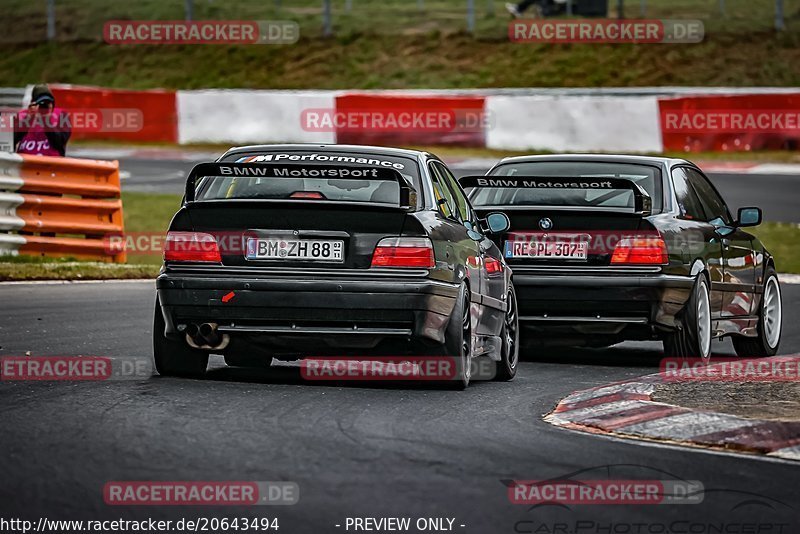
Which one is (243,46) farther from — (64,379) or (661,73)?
(64,379)

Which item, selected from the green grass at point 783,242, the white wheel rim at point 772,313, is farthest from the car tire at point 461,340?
the green grass at point 783,242

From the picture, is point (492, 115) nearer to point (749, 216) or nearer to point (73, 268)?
point (73, 268)

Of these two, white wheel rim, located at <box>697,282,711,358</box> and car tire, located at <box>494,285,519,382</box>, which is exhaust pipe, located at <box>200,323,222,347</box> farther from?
white wheel rim, located at <box>697,282,711,358</box>

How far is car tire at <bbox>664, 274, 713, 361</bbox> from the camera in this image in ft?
33.9

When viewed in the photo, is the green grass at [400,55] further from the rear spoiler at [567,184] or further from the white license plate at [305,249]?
the white license plate at [305,249]

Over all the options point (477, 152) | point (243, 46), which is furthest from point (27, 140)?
point (243, 46)

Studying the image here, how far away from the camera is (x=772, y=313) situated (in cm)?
1241

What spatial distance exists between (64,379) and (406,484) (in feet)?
11.2

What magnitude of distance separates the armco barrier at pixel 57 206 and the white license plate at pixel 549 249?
729 centimetres

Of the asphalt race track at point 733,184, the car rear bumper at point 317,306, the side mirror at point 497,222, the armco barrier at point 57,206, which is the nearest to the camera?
the car rear bumper at point 317,306

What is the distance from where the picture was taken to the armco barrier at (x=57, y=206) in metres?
16.4

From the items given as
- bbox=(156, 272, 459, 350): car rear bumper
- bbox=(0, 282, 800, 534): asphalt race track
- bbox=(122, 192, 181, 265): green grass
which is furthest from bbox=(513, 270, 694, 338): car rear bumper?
bbox=(122, 192, 181, 265): green grass

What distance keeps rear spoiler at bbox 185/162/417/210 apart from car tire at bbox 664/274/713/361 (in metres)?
2.45

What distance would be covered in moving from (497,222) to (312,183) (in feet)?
4.78
